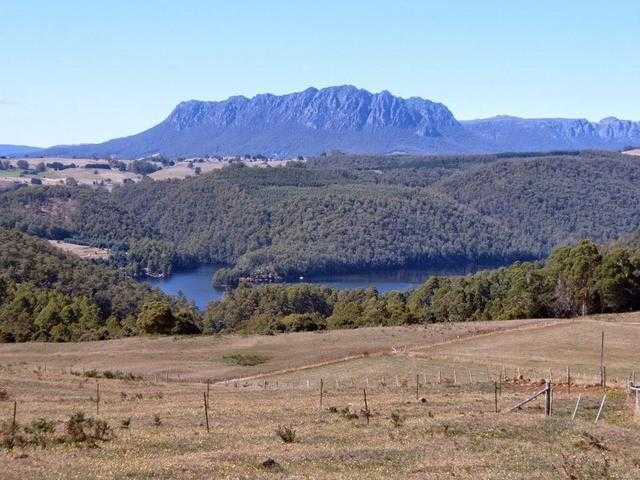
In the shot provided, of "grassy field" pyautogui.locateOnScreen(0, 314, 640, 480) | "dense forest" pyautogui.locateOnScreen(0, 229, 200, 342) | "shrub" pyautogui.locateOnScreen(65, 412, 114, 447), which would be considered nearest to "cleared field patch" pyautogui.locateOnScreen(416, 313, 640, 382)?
"grassy field" pyautogui.locateOnScreen(0, 314, 640, 480)

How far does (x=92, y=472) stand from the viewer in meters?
23.9

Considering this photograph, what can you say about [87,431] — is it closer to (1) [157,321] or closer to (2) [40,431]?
(2) [40,431]

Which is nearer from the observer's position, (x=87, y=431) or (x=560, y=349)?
(x=87, y=431)

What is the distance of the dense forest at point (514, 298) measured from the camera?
4058 inches

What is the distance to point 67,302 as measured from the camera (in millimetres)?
114375

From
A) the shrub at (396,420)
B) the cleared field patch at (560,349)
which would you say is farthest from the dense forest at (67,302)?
the shrub at (396,420)

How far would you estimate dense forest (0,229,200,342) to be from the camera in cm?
9594

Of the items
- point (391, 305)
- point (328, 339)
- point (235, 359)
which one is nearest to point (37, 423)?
point (235, 359)

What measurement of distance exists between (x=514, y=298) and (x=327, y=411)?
247ft

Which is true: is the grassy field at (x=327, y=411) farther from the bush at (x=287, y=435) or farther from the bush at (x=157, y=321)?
the bush at (x=157, y=321)

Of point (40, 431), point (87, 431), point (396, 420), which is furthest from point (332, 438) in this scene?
point (40, 431)

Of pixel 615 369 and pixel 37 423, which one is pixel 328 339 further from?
pixel 37 423

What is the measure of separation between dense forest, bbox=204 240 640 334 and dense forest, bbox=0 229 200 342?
11738mm

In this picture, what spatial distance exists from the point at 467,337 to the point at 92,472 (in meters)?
54.5
